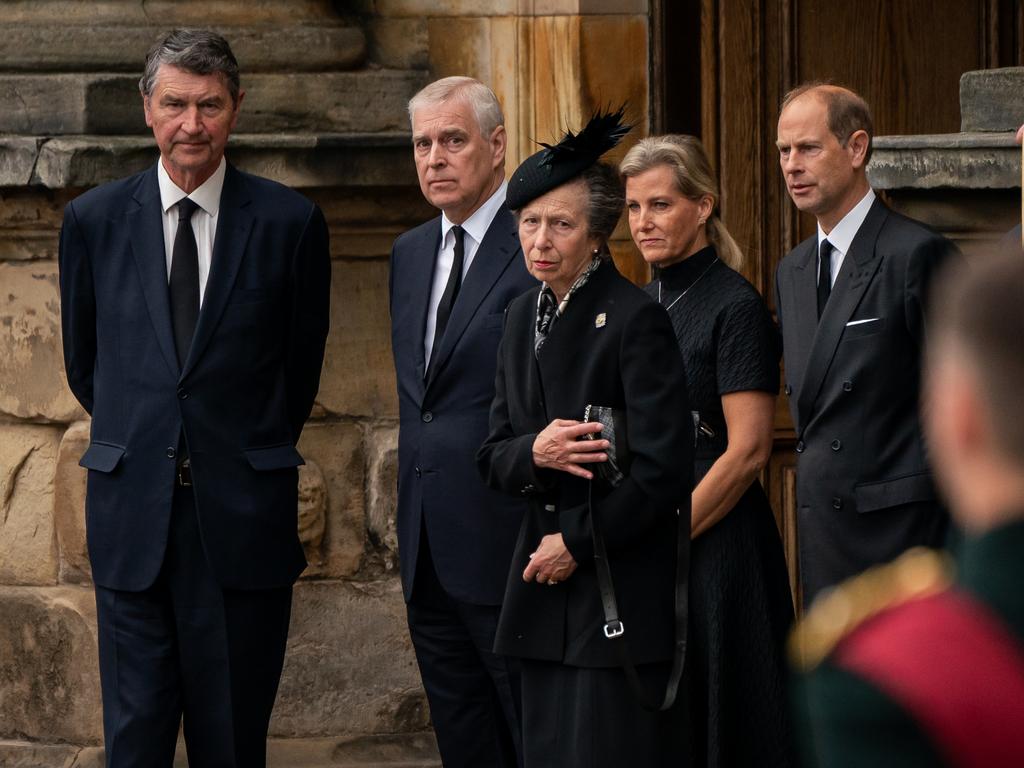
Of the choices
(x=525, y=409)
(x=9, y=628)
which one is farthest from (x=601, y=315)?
(x=9, y=628)

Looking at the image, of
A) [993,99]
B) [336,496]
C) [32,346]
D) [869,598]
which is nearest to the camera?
[869,598]

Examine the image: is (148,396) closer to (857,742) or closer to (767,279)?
(767,279)

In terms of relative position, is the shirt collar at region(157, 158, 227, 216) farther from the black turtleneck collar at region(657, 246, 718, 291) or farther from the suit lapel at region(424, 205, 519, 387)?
the black turtleneck collar at region(657, 246, 718, 291)

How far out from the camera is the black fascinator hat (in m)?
3.57

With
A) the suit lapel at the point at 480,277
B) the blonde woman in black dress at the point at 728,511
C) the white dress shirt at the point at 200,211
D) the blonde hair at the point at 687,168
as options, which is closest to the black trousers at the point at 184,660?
the white dress shirt at the point at 200,211

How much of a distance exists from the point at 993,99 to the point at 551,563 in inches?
53.7

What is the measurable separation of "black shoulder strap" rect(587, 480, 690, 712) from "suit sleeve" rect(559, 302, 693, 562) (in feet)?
0.06

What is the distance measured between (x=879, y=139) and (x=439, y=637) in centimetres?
143

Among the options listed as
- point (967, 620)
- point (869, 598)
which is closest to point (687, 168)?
point (869, 598)

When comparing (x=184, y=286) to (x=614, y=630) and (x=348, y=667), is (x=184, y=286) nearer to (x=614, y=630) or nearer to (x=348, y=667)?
(x=614, y=630)

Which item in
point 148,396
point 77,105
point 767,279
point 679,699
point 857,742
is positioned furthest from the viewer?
point 767,279

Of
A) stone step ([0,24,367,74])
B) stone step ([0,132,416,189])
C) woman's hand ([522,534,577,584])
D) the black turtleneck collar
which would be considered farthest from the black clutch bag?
stone step ([0,24,367,74])

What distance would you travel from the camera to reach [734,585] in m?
3.87

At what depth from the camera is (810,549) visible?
385 cm
